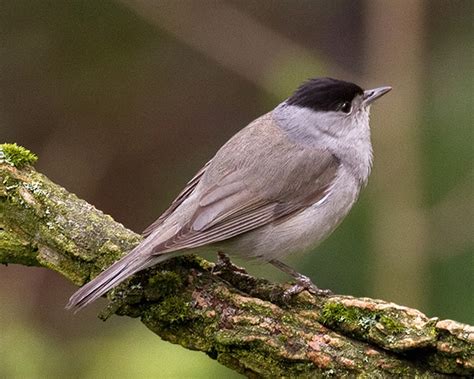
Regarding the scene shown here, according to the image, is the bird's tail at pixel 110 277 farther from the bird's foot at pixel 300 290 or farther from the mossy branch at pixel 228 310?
the bird's foot at pixel 300 290

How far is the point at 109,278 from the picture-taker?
4.57 meters

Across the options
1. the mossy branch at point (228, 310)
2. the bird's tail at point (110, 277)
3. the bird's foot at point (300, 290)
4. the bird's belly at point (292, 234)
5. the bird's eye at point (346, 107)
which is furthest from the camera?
the bird's eye at point (346, 107)

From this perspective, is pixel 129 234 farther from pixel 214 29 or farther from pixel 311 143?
pixel 214 29

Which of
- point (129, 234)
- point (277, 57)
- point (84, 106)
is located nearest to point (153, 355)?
point (129, 234)

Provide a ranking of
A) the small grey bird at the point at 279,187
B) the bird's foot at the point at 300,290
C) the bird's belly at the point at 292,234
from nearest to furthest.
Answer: the bird's foot at the point at 300,290 < the small grey bird at the point at 279,187 < the bird's belly at the point at 292,234

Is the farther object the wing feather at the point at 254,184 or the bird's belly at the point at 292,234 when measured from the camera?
the bird's belly at the point at 292,234

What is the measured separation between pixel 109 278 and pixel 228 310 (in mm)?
654

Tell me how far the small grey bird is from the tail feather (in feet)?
0.23

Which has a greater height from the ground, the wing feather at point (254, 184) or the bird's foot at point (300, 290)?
the wing feather at point (254, 184)

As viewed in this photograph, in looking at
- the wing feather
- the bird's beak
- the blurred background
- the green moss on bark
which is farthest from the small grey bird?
the blurred background

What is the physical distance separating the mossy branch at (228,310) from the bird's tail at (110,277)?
0.55ft

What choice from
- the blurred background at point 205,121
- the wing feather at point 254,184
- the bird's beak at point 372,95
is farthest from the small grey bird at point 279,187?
the blurred background at point 205,121

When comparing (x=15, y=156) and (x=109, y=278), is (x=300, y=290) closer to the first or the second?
(x=109, y=278)

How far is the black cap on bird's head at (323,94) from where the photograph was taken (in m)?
5.97
